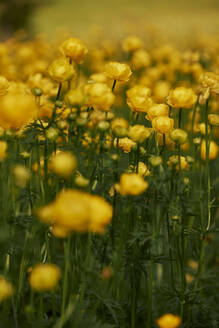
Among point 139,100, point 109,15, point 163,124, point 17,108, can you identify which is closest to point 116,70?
point 139,100

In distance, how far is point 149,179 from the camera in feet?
3.03

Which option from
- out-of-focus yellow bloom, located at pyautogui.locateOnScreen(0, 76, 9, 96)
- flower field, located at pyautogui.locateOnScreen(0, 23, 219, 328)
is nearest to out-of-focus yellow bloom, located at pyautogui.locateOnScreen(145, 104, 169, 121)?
flower field, located at pyautogui.locateOnScreen(0, 23, 219, 328)

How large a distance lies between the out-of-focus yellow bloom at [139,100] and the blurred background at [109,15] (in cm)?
544

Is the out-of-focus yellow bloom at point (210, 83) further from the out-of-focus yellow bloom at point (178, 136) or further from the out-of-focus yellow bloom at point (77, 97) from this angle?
the out-of-focus yellow bloom at point (77, 97)

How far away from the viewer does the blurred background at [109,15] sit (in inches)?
295

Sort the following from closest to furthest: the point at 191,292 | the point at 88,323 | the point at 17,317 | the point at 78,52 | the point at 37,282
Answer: the point at 37,282 → the point at 88,323 → the point at 17,317 → the point at 191,292 → the point at 78,52

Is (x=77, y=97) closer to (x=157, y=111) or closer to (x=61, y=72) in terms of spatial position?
(x=61, y=72)

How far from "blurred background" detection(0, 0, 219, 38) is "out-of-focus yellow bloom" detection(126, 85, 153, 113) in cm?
544

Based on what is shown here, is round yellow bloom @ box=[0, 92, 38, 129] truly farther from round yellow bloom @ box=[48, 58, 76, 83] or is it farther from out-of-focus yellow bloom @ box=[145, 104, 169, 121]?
out-of-focus yellow bloom @ box=[145, 104, 169, 121]

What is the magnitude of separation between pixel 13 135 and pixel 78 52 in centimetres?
41

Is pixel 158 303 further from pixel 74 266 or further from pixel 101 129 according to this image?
pixel 101 129

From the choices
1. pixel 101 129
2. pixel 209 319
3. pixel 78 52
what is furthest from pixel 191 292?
pixel 78 52

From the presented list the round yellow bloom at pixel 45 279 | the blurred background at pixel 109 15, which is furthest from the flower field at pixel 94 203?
the blurred background at pixel 109 15

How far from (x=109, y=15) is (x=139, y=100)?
33.1ft
